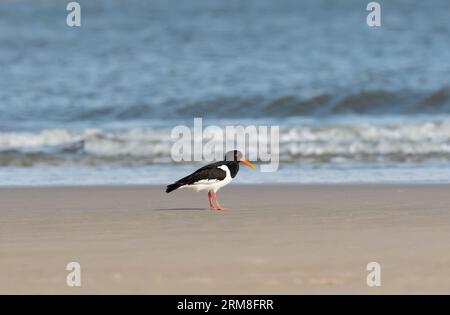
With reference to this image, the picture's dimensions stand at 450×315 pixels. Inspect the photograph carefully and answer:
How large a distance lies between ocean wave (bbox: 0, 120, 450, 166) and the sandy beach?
3.84m

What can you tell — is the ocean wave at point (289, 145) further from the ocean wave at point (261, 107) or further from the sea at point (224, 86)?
the ocean wave at point (261, 107)

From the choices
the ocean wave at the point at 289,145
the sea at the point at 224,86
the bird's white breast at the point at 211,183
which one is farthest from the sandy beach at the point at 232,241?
the ocean wave at the point at 289,145

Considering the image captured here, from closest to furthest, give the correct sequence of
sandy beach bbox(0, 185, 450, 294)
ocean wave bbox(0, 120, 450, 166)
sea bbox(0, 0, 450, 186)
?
1. sandy beach bbox(0, 185, 450, 294)
2. sea bbox(0, 0, 450, 186)
3. ocean wave bbox(0, 120, 450, 166)

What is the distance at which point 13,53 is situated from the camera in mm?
32219

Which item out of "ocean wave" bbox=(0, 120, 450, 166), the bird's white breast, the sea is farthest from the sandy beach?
"ocean wave" bbox=(0, 120, 450, 166)

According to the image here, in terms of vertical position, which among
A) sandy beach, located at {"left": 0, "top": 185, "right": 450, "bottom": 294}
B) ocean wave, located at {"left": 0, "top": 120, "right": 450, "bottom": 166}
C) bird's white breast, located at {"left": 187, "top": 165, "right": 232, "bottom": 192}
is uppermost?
ocean wave, located at {"left": 0, "top": 120, "right": 450, "bottom": 166}

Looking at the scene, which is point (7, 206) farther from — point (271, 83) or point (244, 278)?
point (271, 83)

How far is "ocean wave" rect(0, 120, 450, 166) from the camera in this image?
15.1 m

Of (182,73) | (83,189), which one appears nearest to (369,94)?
(182,73)

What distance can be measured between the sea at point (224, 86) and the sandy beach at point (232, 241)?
1988 millimetres

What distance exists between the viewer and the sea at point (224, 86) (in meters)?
14.7

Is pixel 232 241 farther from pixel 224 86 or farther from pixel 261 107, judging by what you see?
pixel 224 86

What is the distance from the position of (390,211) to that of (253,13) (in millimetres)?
31082

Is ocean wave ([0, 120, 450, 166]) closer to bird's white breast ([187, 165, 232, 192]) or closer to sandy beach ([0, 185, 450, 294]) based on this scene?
sandy beach ([0, 185, 450, 294])
